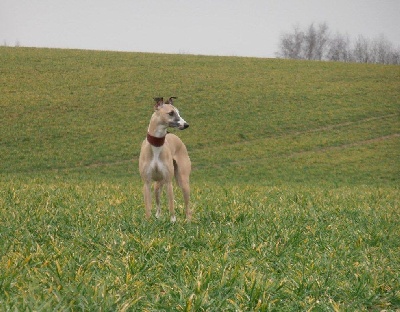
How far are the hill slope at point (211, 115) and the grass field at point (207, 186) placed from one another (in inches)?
7.9

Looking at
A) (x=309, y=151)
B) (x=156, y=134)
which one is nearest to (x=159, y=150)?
(x=156, y=134)

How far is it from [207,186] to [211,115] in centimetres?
2626

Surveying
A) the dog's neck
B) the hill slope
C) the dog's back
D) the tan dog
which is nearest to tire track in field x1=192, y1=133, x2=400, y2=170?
the hill slope

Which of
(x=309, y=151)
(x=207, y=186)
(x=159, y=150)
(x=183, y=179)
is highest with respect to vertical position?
(x=159, y=150)

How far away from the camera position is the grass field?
568 cm

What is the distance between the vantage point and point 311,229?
31.2 feet

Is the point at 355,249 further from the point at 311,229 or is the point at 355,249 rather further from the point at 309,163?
the point at 309,163

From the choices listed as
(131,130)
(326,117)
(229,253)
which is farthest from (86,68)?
(229,253)

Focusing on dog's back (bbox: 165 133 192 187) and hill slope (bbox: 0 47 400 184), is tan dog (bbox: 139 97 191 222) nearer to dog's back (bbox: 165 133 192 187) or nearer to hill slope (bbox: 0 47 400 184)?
dog's back (bbox: 165 133 192 187)

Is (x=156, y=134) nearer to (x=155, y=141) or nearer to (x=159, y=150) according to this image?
(x=155, y=141)

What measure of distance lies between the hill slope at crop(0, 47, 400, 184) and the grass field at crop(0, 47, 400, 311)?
200 mm

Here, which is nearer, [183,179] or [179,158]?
[183,179]

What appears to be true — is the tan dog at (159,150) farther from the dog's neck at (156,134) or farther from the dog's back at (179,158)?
the dog's back at (179,158)

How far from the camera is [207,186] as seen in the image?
21.5 metres
